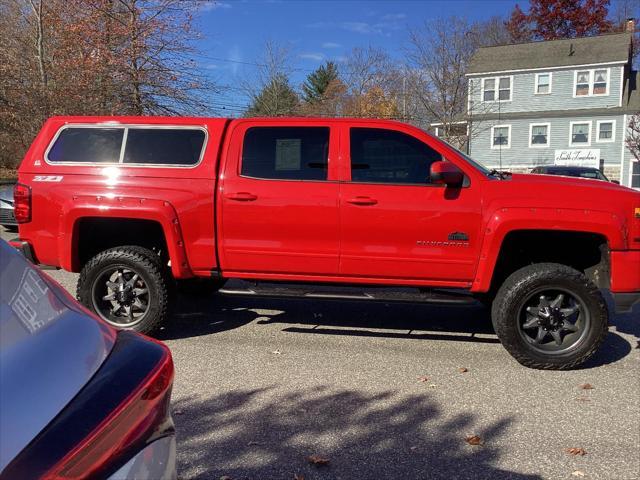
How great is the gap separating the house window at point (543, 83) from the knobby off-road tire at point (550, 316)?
94.9 ft

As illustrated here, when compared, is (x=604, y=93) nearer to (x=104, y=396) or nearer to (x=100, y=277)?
(x=100, y=277)

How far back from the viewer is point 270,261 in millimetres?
4730

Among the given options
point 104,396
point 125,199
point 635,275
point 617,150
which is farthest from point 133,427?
point 617,150

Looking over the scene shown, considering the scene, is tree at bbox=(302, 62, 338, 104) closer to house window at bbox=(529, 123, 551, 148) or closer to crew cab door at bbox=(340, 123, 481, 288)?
house window at bbox=(529, 123, 551, 148)

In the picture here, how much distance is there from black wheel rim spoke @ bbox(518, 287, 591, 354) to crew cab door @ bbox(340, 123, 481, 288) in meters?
0.57

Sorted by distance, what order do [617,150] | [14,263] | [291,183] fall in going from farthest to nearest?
1. [617,150]
2. [291,183]
3. [14,263]

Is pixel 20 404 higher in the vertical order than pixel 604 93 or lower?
lower

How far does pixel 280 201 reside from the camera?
459 centimetres

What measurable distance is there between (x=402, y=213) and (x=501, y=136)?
2855 centimetres

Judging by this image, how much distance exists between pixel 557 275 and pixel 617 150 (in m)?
28.0

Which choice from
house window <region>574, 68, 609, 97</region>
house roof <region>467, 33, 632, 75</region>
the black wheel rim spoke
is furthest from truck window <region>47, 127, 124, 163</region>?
house window <region>574, 68, 609, 97</region>

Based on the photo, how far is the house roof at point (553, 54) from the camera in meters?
28.5

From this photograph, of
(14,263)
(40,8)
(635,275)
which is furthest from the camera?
(40,8)

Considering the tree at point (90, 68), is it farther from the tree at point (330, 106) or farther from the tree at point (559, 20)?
the tree at point (559, 20)
